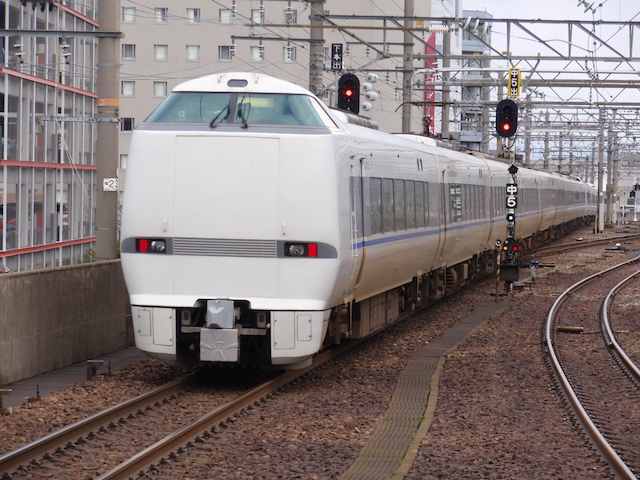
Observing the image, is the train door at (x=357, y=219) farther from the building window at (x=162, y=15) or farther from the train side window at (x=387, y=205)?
the building window at (x=162, y=15)

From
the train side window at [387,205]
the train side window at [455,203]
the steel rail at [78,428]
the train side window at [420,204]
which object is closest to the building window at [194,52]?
the train side window at [455,203]

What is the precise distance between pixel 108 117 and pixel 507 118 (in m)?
11.9

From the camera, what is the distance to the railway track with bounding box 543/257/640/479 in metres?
8.70

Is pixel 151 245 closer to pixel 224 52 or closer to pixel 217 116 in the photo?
pixel 217 116

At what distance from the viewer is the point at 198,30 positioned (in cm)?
6191

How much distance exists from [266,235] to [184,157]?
114 cm

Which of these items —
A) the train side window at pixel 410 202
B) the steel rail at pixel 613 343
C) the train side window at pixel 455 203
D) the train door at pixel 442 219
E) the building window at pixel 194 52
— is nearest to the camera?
the steel rail at pixel 613 343

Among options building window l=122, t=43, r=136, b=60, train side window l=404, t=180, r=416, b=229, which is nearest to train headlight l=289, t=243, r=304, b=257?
train side window l=404, t=180, r=416, b=229

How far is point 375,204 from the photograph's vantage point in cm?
1270

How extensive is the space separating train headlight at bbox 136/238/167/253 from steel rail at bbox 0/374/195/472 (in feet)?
4.43

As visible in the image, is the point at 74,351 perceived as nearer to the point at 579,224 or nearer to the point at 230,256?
the point at 230,256

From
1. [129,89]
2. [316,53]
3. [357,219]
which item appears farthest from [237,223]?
[129,89]

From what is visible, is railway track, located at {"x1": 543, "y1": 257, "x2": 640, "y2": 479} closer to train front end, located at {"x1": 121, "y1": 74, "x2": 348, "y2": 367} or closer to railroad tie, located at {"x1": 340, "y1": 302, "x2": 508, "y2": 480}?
railroad tie, located at {"x1": 340, "y1": 302, "x2": 508, "y2": 480}

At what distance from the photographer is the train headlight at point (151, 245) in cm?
1050
